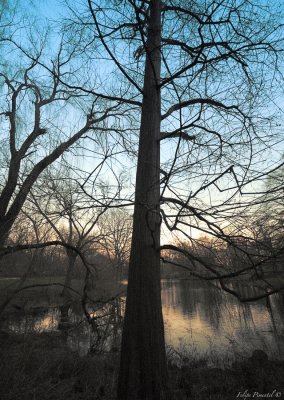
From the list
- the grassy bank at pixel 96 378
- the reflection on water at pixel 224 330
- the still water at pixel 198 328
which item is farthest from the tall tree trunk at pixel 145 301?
the reflection on water at pixel 224 330

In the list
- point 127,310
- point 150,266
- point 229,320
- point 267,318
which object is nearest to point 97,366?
point 127,310

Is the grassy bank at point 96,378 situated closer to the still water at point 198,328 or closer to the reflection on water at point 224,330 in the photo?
the still water at point 198,328

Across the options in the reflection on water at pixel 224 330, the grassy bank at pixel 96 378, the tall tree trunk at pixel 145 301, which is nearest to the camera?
the tall tree trunk at pixel 145 301

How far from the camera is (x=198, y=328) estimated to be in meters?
11.5

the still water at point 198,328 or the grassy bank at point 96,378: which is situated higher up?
the still water at point 198,328

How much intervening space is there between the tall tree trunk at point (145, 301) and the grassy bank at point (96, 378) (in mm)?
713

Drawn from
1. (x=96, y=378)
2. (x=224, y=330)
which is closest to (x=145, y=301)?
(x=96, y=378)

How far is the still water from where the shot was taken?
313 inches

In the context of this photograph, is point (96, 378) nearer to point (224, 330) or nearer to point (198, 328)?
point (198, 328)

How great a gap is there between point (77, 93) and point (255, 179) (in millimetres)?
6164

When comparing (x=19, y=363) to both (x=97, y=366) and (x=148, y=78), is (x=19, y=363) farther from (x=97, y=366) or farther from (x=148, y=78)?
(x=148, y=78)

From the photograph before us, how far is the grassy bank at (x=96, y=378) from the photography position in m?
3.75

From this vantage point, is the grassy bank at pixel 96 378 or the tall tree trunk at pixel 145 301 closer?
the tall tree trunk at pixel 145 301

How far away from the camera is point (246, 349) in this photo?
8.68m
